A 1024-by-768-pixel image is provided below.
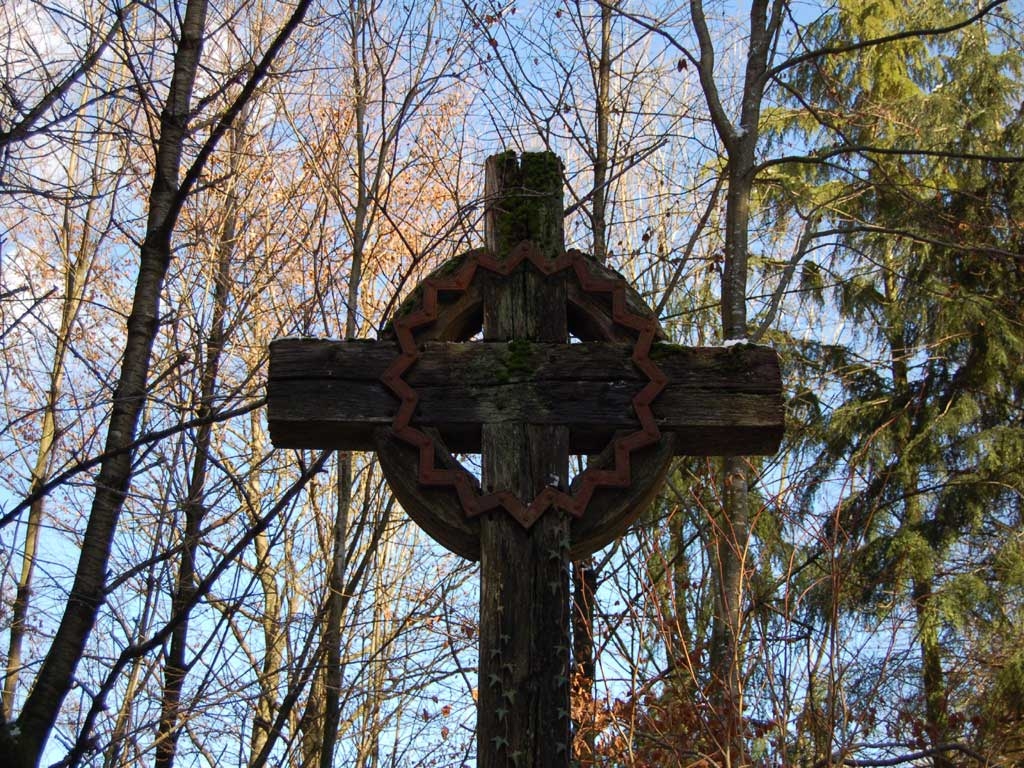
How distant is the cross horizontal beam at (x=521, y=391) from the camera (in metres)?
3.01

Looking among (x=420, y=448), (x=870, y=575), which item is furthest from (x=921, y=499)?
(x=420, y=448)

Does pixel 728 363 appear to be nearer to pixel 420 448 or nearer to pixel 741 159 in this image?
pixel 420 448

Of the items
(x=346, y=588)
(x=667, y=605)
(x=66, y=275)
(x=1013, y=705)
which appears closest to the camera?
(x=346, y=588)

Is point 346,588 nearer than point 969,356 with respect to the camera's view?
Yes

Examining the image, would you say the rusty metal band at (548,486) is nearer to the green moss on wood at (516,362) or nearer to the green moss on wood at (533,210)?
the green moss on wood at (533,210)

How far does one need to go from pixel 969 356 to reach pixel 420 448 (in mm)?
11125

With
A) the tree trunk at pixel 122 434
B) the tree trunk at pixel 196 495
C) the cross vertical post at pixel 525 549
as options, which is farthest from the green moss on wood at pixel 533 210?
the tree trunk at pixel 196 495

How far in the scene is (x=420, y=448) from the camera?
2943 millimetres

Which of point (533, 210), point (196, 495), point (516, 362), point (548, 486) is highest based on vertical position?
point (196, 495)

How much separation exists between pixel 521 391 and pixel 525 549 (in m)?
0.43

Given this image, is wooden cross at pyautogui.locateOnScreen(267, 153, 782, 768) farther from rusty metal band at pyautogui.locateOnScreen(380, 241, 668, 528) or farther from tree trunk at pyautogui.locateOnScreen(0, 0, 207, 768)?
tree trunk at pyautogui.locateOnScreen(0, 0, 207, 768)

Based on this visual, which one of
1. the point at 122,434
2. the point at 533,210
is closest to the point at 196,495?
the point at 122,434

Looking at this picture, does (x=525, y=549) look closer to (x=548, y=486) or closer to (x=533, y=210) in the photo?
(x=548, y=486)

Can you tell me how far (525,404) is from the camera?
3.01 meters
